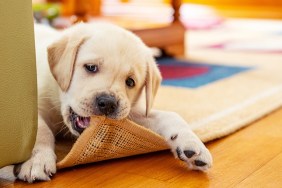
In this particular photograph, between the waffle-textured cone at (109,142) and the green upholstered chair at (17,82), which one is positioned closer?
the green upholstered chair at (17,82)

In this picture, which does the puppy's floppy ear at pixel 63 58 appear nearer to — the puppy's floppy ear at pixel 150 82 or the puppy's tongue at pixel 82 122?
the puppy's tongue at pixel 82 122

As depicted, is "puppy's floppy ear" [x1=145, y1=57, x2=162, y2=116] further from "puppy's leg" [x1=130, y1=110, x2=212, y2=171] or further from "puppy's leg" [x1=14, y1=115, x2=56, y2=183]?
"puppy's leg" [x1=14, y1=115, x2=56, y2=183]

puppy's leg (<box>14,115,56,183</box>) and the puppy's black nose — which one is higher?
the puppy's black nose

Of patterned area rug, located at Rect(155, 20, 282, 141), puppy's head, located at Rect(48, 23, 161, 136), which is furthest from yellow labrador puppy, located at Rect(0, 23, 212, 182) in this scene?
patterned area rug, located at Rect(155, 20, 282, 141)

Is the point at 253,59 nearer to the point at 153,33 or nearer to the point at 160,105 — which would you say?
the point at 153,33

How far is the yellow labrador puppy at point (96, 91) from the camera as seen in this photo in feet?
4.78

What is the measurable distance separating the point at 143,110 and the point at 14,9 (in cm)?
64

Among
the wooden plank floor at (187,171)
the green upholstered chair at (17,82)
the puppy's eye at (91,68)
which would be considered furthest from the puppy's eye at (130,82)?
the green upholstered chair at (17,82)

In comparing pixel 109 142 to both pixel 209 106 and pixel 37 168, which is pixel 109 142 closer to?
pixel 37 168

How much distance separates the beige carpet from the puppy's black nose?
0.04 meters

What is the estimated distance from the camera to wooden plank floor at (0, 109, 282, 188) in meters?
1.40

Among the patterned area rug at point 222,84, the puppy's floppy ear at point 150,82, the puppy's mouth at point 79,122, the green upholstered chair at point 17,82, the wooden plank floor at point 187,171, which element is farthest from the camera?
the patterned area rug at point 222,84

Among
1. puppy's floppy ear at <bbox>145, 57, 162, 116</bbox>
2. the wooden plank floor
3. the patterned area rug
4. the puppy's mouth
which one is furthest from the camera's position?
the patterned area rug

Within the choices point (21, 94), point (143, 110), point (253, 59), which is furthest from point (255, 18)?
point (21, 94)
